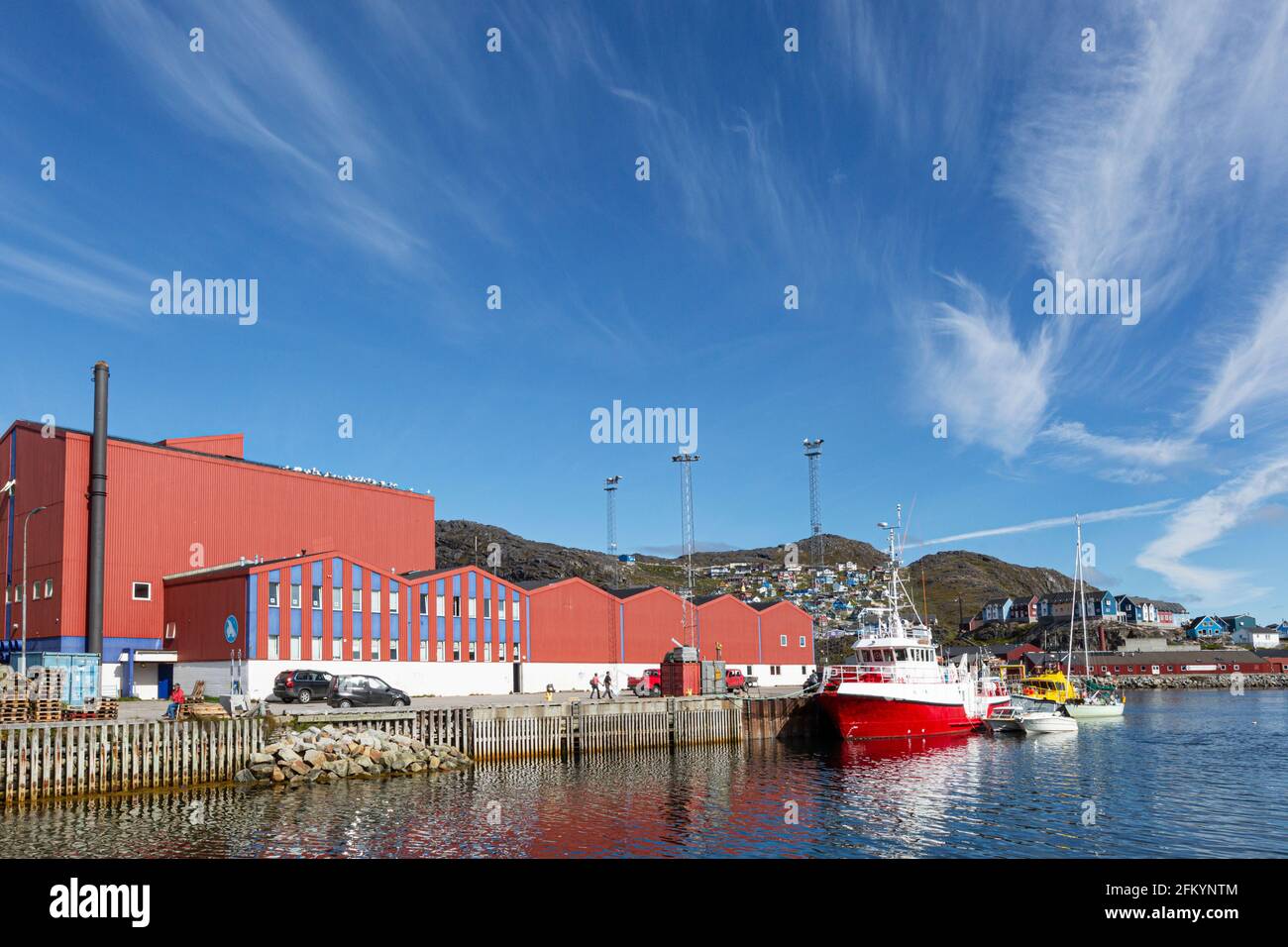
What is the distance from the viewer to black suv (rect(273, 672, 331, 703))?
51103 mm

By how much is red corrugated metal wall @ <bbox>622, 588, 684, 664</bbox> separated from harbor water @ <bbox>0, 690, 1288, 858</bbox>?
35700mm

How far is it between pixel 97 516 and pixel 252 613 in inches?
479

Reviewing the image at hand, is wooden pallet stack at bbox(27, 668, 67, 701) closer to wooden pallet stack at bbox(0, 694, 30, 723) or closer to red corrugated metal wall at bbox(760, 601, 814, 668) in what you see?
wooden pallet stack at bbox(0, 694, 30, 723)

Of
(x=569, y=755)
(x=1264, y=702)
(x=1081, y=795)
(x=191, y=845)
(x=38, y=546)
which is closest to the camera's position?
(x=191, y=845)

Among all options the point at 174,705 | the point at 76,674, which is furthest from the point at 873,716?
the point at 76,674

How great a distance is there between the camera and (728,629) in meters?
94.2

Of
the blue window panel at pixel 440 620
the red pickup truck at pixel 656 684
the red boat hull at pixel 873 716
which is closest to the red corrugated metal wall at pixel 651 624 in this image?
the red pickup truck at pixel 656 684

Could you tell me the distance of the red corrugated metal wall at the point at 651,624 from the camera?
285 ft

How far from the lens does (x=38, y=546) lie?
65.3m

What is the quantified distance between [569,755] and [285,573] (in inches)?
911

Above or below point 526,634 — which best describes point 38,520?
above

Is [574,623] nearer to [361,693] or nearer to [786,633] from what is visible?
[786,633]
